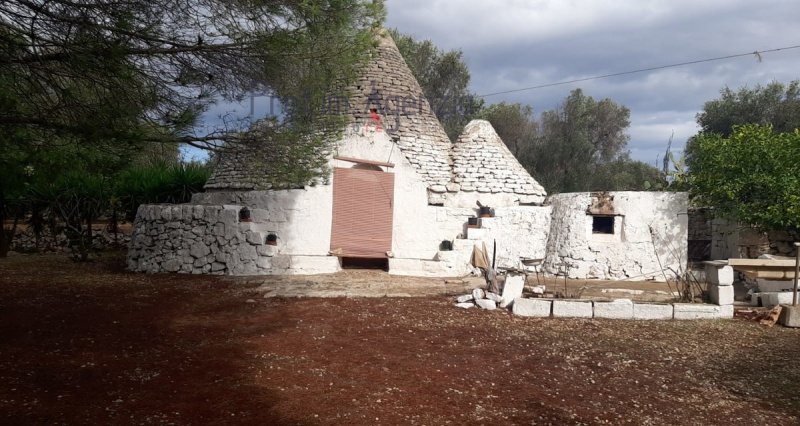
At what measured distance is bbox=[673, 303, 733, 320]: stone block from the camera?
282 inches

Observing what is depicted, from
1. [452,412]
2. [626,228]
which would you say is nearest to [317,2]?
[452,412]

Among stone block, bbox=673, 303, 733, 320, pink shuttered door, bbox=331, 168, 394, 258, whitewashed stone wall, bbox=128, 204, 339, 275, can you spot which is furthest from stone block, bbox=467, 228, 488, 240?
stone block, bbox=673, 303, 733, 320

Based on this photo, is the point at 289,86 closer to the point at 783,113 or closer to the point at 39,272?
the point at 39,272

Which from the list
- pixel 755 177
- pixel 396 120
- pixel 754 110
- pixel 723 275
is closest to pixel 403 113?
pixel 396 120

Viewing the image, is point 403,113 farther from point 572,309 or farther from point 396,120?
point 572,309

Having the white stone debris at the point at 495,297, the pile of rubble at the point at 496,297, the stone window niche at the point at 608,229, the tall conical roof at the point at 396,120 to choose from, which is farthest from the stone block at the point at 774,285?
the tall conical roof at the point at 396,120

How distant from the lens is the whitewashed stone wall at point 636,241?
10523 millimetres

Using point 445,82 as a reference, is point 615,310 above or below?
below

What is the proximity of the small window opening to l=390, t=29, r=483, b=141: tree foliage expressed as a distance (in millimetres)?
11171

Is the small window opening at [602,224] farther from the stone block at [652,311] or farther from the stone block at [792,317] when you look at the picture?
the stone block at [792,317]

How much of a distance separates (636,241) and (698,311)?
356 cm

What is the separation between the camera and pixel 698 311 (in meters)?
7.17

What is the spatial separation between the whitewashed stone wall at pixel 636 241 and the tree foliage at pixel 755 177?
0.83 meters

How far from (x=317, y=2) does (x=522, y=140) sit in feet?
67.3
